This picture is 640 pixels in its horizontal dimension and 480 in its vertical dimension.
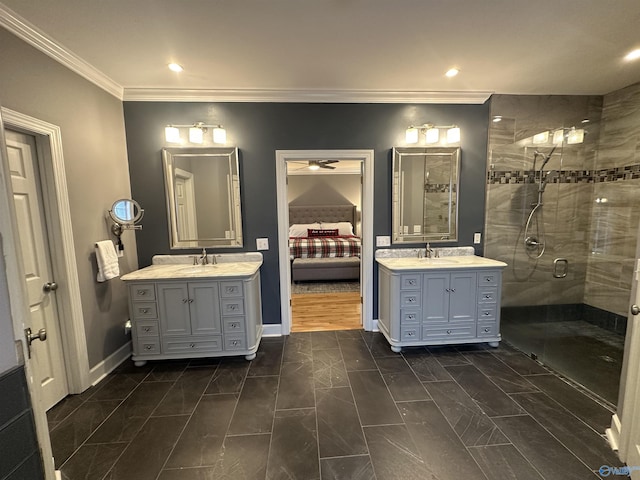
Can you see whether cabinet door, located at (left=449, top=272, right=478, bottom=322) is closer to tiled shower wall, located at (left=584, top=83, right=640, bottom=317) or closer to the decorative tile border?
the decorative tile border

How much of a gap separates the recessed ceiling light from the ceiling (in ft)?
0.17

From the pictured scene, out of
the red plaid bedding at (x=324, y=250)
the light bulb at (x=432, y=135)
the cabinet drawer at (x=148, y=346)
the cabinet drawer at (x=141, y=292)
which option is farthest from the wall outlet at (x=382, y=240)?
the cabinet drawer at (x=148, y=346)

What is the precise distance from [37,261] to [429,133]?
363 centimetres

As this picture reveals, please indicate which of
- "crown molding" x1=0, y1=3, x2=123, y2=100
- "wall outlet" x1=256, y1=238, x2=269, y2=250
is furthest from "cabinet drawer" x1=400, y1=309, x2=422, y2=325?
"crown molding" x1=0, y1=3, x2=123, y2=100

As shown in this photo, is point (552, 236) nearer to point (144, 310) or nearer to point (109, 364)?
point (144, 310)

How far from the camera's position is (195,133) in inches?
109

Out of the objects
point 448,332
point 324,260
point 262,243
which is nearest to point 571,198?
point 448,332

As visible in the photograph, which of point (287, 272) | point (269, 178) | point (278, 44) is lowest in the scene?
point (287, 272)

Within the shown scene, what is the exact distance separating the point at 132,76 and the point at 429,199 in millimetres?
3196

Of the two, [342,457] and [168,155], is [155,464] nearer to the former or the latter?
[342,457]

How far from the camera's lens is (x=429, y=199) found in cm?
310

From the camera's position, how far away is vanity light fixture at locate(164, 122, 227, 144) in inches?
109

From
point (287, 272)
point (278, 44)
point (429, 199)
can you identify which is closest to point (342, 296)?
A: point (287, 272)

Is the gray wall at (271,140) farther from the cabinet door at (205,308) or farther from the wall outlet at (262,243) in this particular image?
the cabinet door at (205,308)
